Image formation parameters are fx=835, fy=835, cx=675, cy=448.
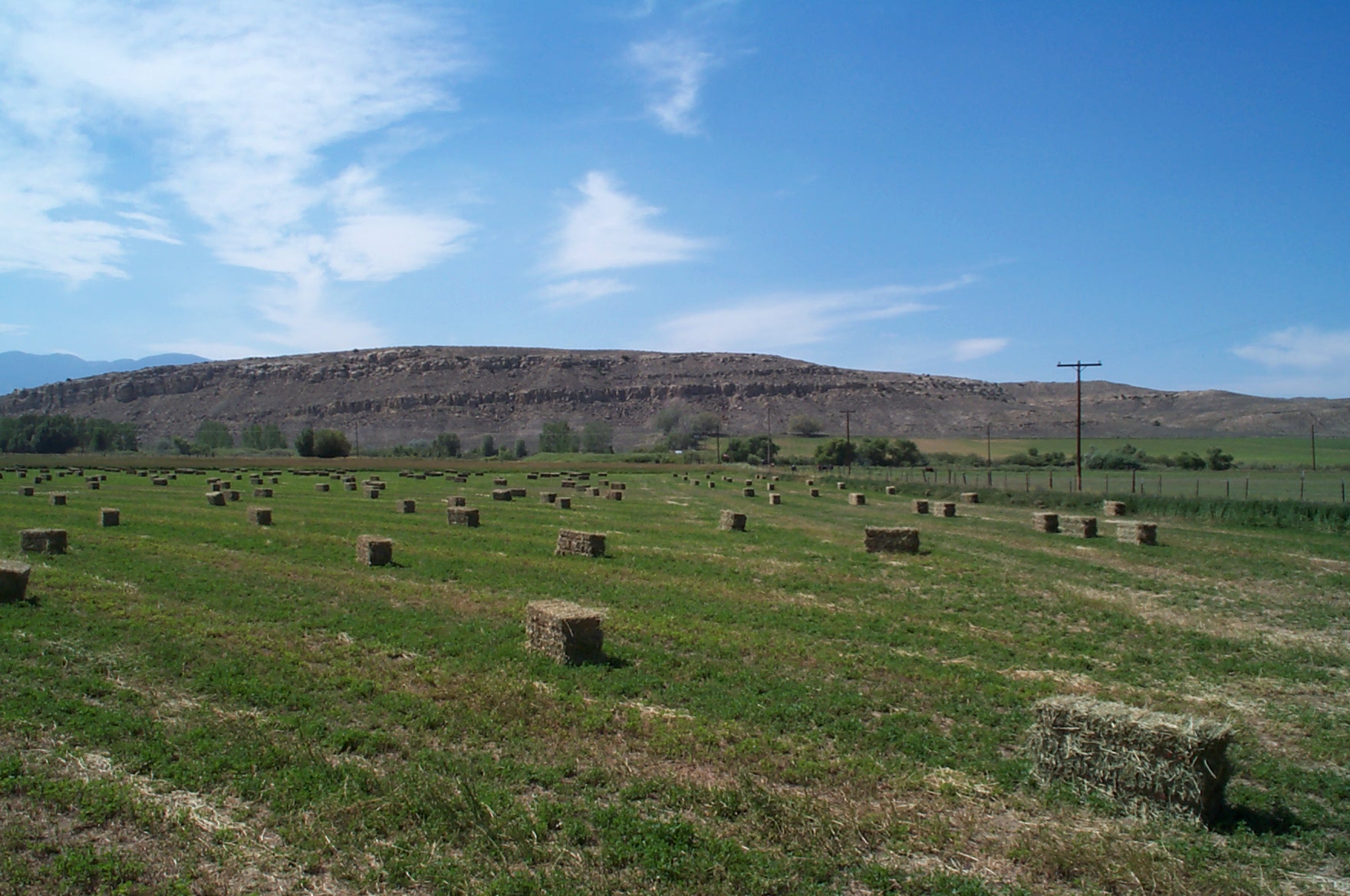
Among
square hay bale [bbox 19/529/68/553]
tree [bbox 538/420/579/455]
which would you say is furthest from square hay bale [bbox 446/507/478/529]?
tree [bbox 538/420/579/455]

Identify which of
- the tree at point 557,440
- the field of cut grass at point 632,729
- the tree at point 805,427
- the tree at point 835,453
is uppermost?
the tree at point 805,427

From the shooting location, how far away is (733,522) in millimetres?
30609

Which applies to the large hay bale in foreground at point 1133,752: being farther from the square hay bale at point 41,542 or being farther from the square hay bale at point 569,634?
the square hay bale at point 41,542

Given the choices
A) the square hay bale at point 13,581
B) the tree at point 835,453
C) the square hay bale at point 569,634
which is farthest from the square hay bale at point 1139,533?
the tree at point 835,453

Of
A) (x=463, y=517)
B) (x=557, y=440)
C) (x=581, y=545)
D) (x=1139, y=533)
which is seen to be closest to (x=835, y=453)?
(x=557, y=440)

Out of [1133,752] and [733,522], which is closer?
[1133,752]

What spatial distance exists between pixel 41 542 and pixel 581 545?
12.6 meters

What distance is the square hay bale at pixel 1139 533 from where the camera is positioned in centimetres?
2855

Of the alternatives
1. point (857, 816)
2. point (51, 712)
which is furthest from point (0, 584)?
point (857, 816)

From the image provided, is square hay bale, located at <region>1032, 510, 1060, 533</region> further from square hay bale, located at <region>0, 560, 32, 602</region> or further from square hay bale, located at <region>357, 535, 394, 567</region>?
square hay bale, located at <region>0, 560, 32, 602</region>

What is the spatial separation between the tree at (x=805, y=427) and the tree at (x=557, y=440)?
45.5 m

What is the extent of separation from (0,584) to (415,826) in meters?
11.4

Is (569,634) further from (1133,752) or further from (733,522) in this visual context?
(733,522)

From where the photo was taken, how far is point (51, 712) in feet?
29.1
